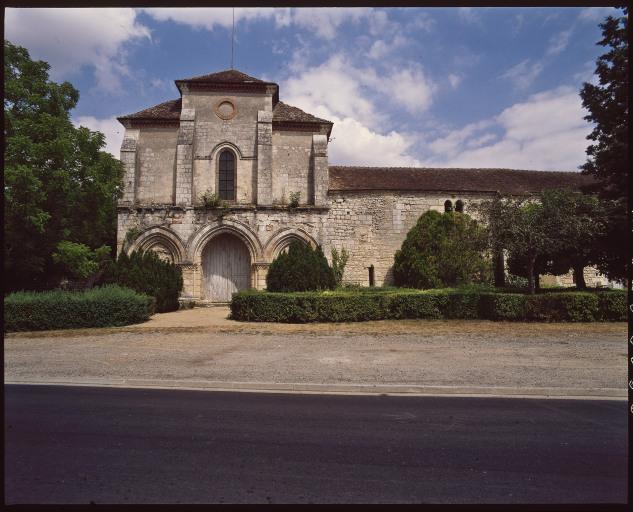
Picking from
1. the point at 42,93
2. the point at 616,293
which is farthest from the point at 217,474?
the point at 42,93

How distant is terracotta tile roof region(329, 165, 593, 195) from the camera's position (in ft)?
75.8

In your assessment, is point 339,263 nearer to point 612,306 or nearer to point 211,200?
point 211,200

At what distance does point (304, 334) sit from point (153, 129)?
1570cm

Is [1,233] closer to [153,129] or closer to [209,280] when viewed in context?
[209,280]

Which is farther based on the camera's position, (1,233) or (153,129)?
(153,129)

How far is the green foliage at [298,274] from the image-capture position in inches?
618

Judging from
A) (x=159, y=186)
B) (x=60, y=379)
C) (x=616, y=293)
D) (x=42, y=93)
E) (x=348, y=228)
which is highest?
(x=42, y=93)

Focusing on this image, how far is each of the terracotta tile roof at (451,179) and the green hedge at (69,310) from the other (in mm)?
12804

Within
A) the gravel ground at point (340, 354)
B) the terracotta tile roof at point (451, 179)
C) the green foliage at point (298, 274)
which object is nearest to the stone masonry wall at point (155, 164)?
the terracotta tile roof at point (451, 179)

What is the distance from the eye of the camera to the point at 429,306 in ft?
47.6

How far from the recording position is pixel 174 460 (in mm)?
3994

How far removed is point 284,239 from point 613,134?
14.4m

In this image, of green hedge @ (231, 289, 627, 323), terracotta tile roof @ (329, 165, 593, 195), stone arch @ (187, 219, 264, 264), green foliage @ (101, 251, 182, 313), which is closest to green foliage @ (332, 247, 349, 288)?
terracotta tile roof @ (329, 165, 593, 195)

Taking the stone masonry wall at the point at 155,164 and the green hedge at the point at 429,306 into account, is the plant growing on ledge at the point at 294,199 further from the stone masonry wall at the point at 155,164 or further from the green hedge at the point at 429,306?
the green hedge at the point at 429,306
